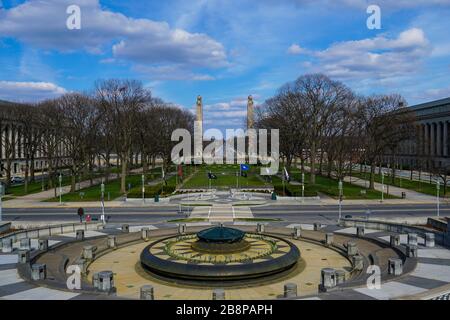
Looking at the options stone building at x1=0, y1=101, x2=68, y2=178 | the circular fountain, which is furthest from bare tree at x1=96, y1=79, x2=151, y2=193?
the circular fountain

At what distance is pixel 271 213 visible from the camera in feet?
156

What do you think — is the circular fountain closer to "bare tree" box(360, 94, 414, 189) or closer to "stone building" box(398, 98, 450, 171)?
"bare tree" box(360, 94, 414, 189)

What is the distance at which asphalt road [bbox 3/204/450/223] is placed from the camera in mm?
44188

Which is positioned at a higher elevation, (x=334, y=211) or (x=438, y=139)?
(x=438, y=139)

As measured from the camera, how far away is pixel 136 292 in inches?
752

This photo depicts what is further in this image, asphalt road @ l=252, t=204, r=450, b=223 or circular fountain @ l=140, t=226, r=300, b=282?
asphalt road @ l=252, t=204, r=450, b=223

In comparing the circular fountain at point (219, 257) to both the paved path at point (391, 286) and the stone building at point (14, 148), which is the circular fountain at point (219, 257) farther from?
the stone building at point (14, 148)

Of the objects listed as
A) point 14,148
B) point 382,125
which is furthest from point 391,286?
point 14,148

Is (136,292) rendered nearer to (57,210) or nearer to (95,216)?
(95,216)

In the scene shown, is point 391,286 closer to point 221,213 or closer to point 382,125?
point 221,213

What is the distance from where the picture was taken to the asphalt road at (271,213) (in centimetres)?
4419

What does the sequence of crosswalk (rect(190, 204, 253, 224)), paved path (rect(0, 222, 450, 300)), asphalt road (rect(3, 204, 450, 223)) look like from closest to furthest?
paved path (rect(0, 222, 450, 300))
crosswalk (rect(190, 204, 253, 224))
asphalt road (rect(3, 204, 450, 223))

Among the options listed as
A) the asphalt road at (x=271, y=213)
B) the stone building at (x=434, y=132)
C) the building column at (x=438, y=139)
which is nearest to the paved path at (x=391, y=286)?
the asphalt road at (x=271, y=213)

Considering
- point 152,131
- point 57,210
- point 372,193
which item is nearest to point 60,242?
point 57,210
